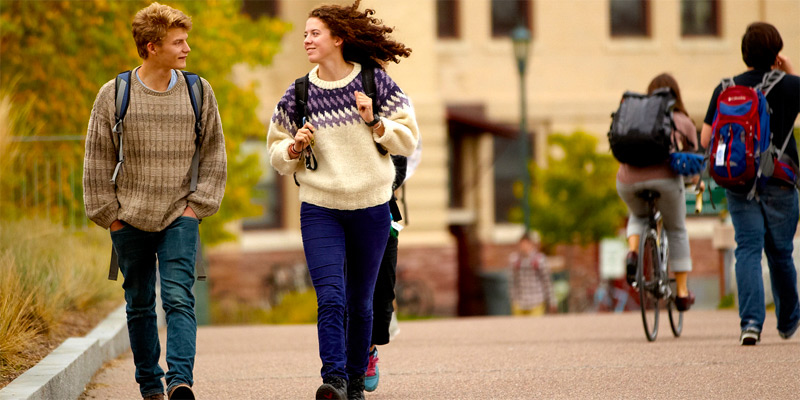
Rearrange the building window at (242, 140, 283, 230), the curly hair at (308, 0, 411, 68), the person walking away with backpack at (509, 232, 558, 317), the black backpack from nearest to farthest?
the curly hair at (308, 0, 411, 68) < the black backpack < the person walking away with backpack at (509, 232, 558, 317) < the building window at (242, 140, 283, 230)

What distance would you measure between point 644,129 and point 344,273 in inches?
149

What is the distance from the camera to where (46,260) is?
973 centimetres

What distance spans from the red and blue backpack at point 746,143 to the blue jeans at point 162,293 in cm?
398

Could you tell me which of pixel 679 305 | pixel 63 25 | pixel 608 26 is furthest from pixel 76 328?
pixel 608 26

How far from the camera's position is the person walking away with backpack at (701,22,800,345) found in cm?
853

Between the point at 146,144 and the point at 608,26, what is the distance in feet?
84.9

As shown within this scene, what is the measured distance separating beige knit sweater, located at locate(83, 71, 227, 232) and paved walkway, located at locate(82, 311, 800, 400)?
1.57 metres

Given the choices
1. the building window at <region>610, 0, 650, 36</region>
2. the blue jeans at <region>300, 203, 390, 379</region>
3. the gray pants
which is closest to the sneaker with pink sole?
the blue jeans at <region>300, 203, 390, 379</region>

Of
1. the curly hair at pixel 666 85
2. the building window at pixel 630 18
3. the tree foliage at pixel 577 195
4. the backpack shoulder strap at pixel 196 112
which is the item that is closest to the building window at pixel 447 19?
the building window at pixel 630 18

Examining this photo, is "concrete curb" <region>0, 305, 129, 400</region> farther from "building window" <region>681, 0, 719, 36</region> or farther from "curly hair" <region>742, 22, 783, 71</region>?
"building window" <region>681, 0, 719, 36</region>

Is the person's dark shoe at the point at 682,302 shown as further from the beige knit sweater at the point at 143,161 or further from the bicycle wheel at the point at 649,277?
the beige knit sweater at the point at 143,161

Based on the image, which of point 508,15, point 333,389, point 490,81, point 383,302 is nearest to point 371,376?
point 383,302

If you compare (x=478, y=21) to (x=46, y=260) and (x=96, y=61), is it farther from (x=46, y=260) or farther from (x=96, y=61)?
(x=46, y=260)

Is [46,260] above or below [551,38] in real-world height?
below
